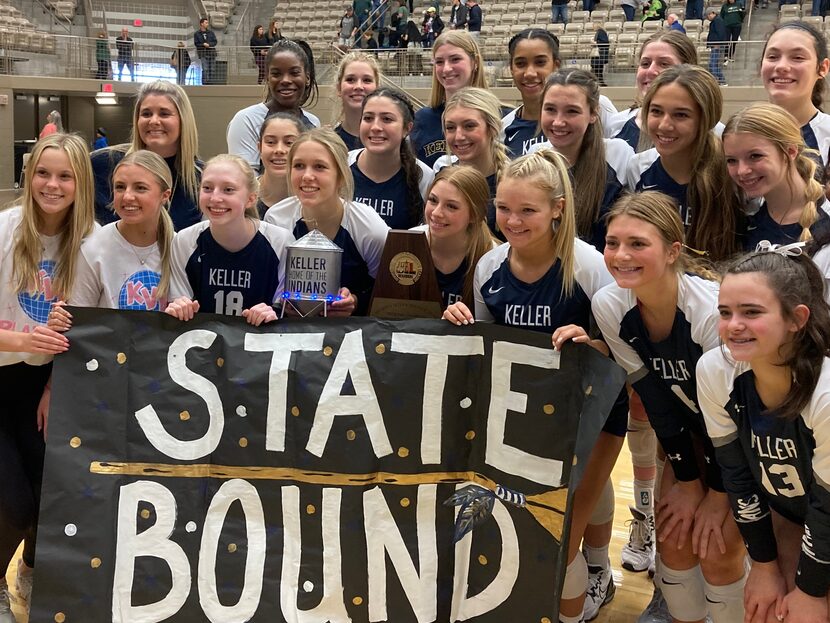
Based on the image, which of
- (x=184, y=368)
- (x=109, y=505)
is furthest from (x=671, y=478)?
(x=109, y=505)

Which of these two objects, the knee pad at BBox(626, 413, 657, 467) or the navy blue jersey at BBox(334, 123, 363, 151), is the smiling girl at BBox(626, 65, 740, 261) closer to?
the knee pad at BBox(626, 413, 657, 467)

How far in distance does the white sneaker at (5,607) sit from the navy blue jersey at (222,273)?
108cm

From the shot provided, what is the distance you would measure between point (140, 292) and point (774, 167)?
2.00 metres

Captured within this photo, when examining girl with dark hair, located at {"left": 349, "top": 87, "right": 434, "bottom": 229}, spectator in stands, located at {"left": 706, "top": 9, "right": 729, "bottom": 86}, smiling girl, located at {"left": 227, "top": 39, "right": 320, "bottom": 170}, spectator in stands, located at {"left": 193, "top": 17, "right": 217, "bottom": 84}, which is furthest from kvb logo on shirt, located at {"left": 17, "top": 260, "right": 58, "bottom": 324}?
spectator in stands, located at {"left": 193, "top": 17, "right": 217, "bottom": 84}

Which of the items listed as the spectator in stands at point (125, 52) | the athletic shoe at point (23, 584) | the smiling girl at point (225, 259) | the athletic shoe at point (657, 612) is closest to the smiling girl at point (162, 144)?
the smiling girl at point (225, 259)

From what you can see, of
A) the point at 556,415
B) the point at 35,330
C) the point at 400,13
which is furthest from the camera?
the point at 400,13

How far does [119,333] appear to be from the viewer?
8.14ft

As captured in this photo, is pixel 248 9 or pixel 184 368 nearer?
pixel 184 368

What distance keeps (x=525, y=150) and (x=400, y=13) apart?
10641mm

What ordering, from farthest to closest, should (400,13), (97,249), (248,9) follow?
(248,9), (400,13), (97,249)

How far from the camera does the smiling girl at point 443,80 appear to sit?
3.82 metres

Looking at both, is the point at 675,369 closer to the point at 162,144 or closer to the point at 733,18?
the point at 162,144

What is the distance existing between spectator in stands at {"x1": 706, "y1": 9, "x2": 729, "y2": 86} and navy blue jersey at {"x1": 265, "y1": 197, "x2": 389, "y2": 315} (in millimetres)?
8166

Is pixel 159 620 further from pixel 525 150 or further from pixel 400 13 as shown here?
pixel 400 13
